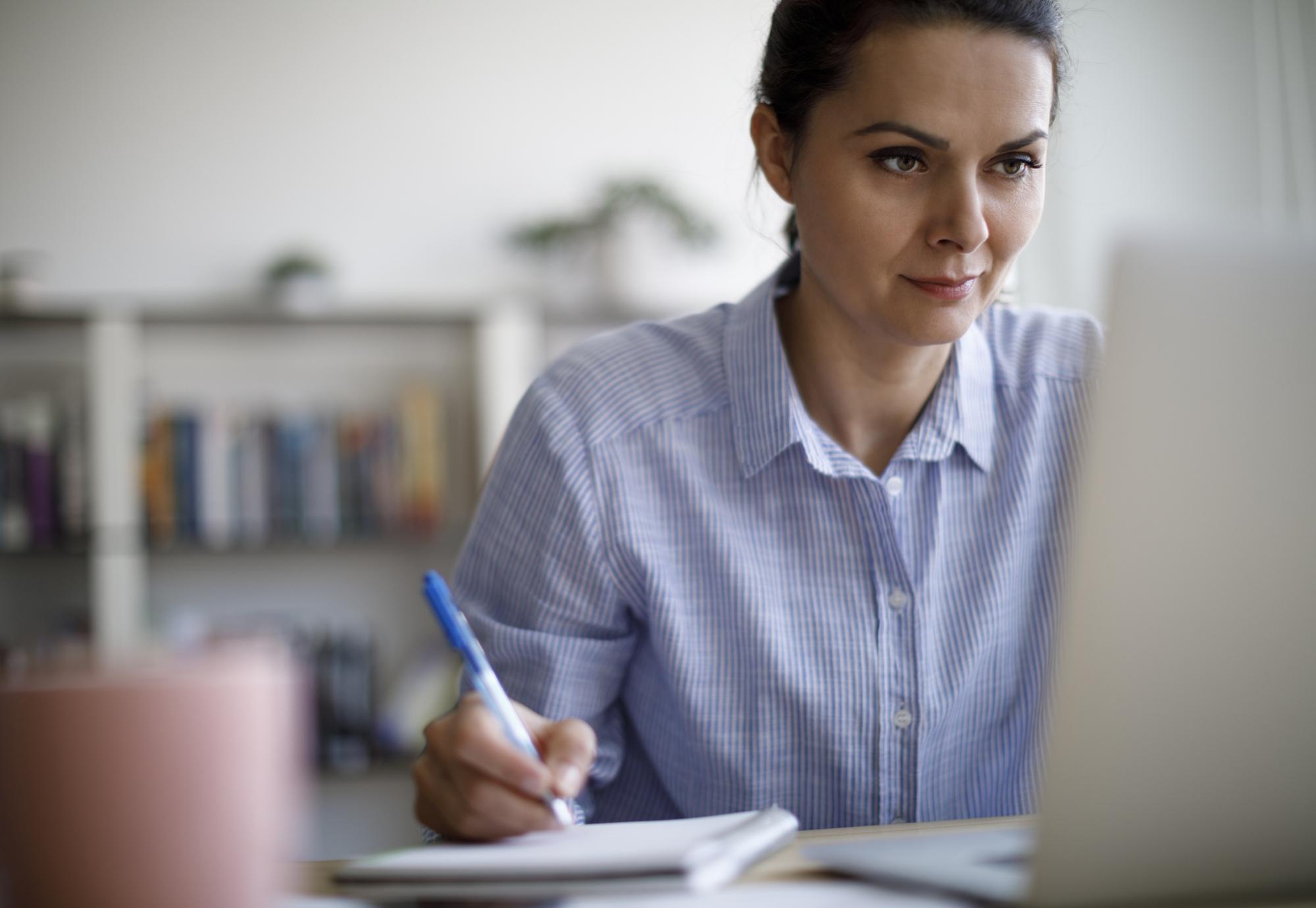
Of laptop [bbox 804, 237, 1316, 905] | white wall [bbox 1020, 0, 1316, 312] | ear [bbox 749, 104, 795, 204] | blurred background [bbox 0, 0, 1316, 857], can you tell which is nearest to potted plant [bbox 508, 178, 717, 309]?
blurred background [bbox 0, 0, 1316, 857]

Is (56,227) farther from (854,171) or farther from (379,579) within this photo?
(854,171)

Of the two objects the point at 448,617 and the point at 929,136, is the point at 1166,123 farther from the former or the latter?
the point at 448,617

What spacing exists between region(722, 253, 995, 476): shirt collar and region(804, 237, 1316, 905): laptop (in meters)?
0.64

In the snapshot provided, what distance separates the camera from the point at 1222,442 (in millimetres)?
452

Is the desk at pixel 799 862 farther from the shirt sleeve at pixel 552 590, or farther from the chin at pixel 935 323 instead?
the chin at pixel 935 323

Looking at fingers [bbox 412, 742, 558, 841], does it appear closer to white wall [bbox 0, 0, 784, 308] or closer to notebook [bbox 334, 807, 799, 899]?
notebook [bbox 334, 807, 799, 899]

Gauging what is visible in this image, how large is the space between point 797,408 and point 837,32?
0.36 m

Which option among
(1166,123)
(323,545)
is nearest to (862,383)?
(1166,123)

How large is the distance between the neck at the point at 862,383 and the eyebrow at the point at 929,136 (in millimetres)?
206

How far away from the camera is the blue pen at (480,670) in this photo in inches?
27.2

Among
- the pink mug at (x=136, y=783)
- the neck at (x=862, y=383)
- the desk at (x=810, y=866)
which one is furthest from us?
the neck at (x=862, y=383)

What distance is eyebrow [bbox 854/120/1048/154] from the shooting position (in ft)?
3.39

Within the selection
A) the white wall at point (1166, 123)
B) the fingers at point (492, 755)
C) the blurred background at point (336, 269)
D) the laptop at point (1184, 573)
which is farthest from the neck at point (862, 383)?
the blurred background at point (336, 269)

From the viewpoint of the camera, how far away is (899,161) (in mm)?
1077
